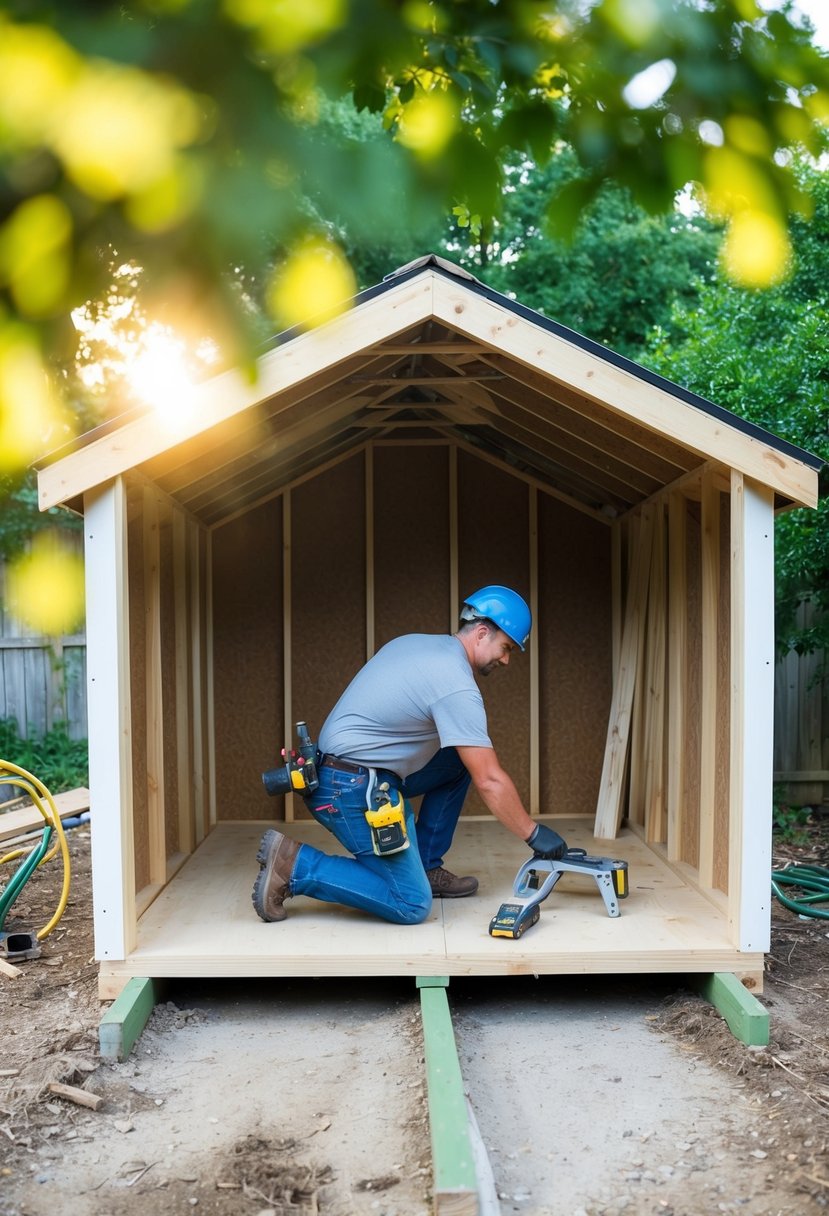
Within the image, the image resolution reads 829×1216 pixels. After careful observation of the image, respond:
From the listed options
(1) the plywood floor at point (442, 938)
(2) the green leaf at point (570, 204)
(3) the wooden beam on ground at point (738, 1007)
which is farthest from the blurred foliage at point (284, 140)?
(1) the plywood floor at point (442, 938)

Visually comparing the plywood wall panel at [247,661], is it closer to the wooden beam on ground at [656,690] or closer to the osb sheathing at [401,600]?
the osb sheathing at [401,600]

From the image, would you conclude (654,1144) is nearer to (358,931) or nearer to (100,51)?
(358,931)

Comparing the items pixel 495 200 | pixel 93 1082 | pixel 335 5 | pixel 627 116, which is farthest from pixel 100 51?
pixel 93 1082

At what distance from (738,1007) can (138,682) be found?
281 centimetres

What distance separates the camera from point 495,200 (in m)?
1.80

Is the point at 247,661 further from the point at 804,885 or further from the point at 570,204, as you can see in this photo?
the point at 570,204

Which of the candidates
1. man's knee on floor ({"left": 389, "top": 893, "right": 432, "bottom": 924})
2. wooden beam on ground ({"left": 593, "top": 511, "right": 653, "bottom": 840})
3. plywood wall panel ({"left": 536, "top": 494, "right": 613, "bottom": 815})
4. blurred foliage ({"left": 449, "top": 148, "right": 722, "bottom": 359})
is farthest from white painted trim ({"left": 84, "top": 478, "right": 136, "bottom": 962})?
blurred foliage ({"left": 449, "top": 148, "right": 722, "bottom": 359})

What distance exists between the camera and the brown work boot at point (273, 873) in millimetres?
4645

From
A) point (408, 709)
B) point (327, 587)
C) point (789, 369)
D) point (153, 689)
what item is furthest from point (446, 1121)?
point (789, 369)

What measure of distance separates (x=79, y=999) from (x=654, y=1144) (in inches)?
93.9

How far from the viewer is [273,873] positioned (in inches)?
184

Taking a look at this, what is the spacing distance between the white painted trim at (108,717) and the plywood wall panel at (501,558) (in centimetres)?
333

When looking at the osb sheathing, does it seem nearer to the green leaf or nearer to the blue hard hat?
the blue hard hat

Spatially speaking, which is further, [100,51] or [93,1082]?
[93,1082]
